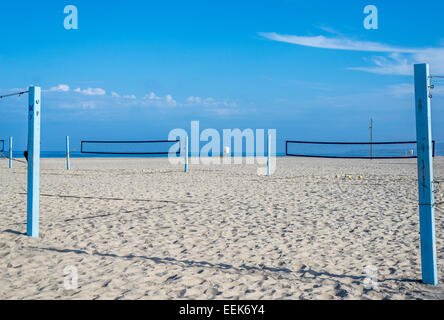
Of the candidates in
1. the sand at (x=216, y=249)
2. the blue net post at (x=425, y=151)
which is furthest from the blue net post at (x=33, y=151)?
the blue net post at (x=425, y=151)

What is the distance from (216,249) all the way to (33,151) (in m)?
2.41

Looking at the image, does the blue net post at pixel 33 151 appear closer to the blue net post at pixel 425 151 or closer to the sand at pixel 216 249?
the sand at pixel 216 249

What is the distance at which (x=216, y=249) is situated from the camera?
12.8ft

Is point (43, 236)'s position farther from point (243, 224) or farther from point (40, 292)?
point (243, 224)

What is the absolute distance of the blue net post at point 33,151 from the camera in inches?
166

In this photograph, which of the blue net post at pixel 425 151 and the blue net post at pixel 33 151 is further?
the blue net post at pixel 33 151

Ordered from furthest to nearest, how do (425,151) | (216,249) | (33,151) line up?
(33,151) < (216,249) < (425,151)

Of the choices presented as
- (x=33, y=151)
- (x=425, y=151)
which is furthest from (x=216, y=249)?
(x=33, y=151)

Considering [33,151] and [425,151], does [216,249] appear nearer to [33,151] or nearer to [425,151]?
[425,151]

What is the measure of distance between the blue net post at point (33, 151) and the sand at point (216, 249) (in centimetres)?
25

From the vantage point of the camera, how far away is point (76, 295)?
2697mm
